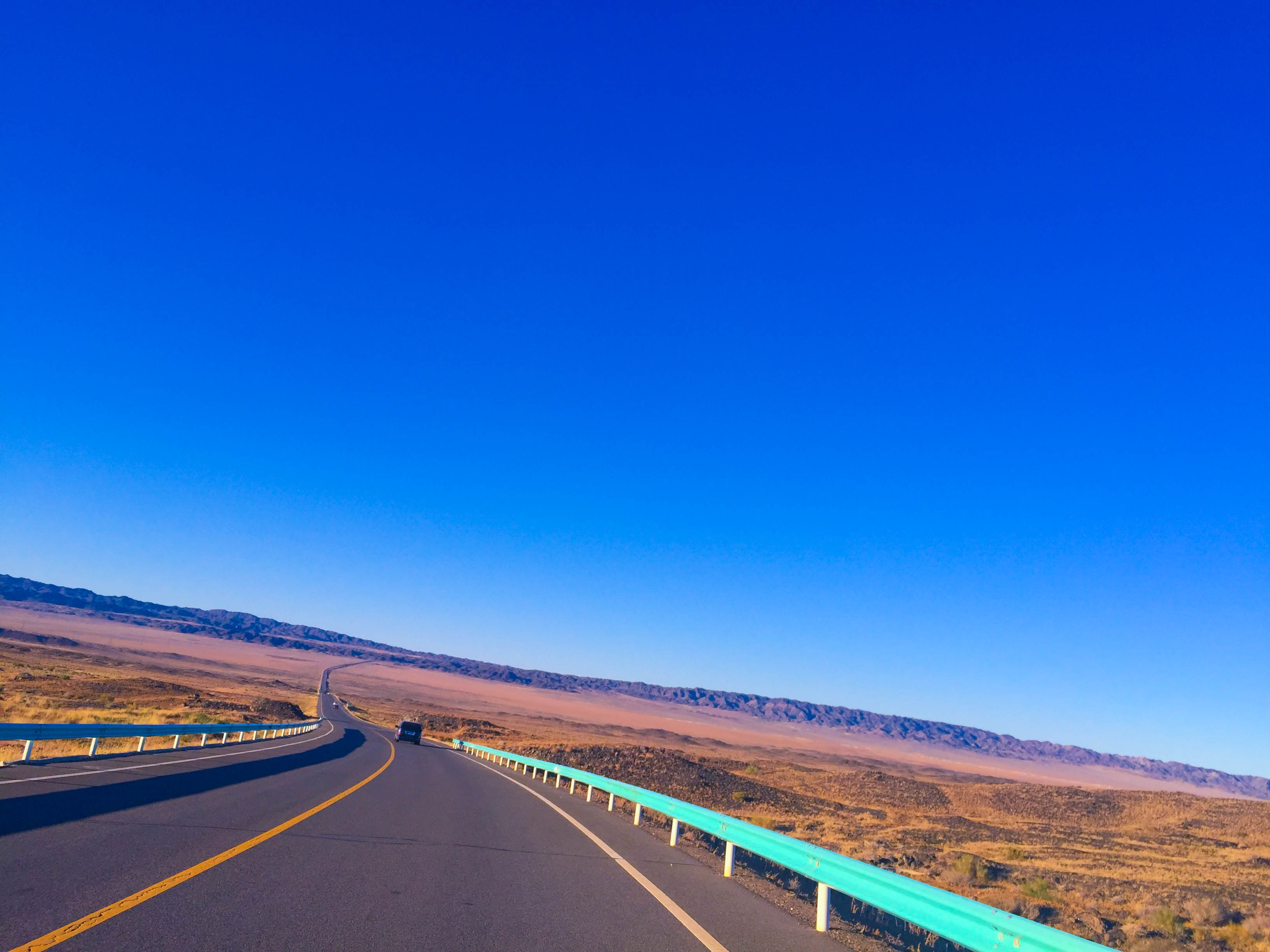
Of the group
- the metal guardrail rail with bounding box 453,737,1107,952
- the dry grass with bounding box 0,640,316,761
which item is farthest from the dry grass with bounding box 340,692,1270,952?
the dry grass with bounding box 0,640,316,761

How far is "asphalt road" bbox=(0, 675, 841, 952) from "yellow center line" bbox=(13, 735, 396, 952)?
0.05 m

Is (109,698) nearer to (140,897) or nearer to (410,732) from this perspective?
(410,732)

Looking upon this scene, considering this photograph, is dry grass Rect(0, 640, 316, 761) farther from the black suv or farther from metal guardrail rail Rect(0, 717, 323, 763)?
the black suv

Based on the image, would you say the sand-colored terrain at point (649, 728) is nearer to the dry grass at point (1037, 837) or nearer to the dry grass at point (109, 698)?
the dry grass at point (109, 698)

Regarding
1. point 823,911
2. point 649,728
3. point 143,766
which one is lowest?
point 649,728

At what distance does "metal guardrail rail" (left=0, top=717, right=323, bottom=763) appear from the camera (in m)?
15.2

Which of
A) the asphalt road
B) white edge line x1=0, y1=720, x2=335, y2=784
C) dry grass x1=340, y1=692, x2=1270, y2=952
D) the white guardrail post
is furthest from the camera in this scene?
dry grass x1=340, y1=692, x2=1270, y2=952

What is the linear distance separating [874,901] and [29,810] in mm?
10038

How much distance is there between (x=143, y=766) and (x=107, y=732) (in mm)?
1827

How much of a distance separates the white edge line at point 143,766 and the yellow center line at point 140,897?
5.10 m

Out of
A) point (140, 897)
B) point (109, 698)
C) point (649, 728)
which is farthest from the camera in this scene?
point (649, 728)

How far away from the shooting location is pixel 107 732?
728 inches

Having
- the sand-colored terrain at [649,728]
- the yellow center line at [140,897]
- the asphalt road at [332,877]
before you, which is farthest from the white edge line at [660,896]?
the sand-colored terrain at [649,728]

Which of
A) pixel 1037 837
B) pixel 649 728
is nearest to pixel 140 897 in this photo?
pixel 1037 837
